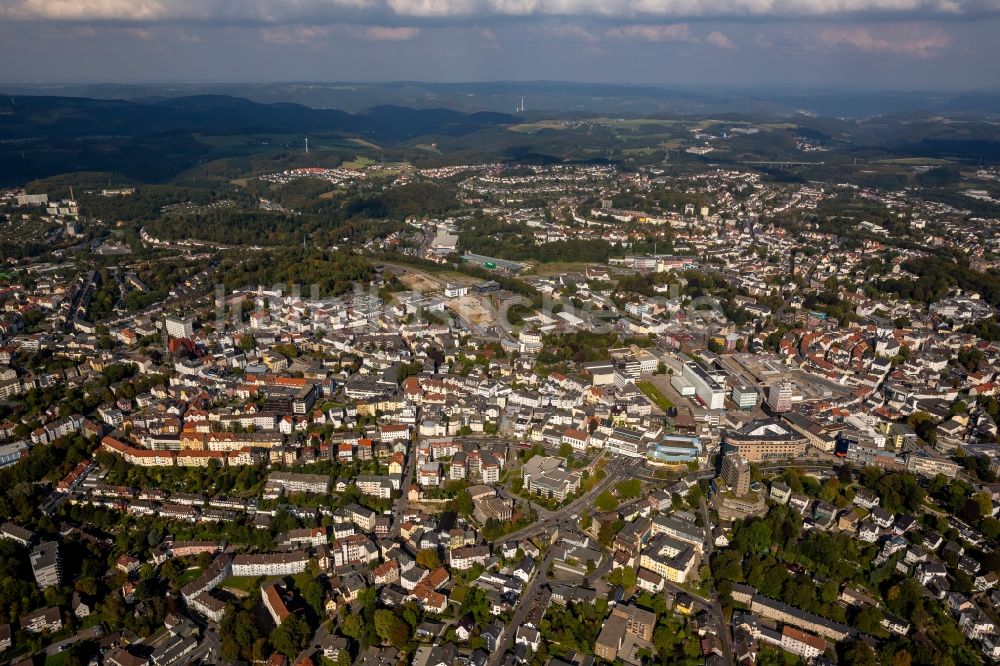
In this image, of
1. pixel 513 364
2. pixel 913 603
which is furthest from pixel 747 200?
pixel 913 603

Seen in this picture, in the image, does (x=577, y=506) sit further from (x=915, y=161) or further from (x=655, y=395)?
(x=915, y=161)

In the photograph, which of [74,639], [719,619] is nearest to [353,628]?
[74,639]

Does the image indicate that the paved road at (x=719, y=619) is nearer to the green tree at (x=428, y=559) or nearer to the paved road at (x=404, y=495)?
the green tree at (x=428, y=559)

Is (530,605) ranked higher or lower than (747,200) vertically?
lower

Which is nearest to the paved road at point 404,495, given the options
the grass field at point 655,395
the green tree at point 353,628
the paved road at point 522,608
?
the green tree at point 353,628

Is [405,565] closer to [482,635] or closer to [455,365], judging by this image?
[482,635]
